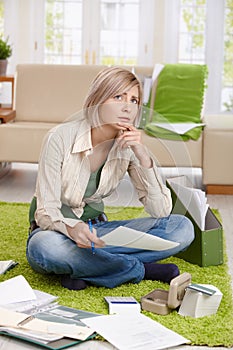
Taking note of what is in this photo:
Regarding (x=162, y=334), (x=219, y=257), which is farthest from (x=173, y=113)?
(x=162, y=334)

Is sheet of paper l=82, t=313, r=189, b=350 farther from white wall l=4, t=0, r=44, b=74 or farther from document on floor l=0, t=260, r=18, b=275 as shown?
white wall l=4, t=0, r=44, b=74

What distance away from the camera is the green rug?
2621 mm

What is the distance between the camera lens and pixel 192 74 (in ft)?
19.6

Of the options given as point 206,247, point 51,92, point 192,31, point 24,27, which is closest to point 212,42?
point 192,31

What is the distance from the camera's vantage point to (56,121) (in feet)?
19.6

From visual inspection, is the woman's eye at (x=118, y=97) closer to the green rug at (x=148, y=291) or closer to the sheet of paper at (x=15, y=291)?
the green rug at (x=148, y=291)

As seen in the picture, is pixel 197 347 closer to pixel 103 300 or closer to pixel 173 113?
pixel 103 300

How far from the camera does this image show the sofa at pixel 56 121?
5.40 m

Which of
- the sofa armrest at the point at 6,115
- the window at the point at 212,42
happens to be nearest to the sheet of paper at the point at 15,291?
the sofa armrest at the point at 6,115

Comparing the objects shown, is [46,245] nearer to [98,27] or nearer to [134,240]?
[134,240]

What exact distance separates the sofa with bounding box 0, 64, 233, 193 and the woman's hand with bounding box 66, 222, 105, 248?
2.35 m

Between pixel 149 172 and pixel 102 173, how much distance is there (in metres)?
0.17

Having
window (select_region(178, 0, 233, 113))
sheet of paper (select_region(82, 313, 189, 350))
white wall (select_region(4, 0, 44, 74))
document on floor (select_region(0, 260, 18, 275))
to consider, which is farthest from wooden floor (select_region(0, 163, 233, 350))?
white wall (select_region(4, 0, 44, 74))

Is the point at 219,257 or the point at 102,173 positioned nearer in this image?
the point at 102,173
